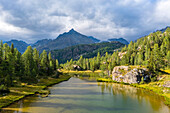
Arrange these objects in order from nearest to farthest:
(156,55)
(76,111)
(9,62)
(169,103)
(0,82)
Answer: (76,111), (169,103), (0,82), (9,62), (156,55)

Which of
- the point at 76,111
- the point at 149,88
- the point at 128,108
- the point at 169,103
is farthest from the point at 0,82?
the point at 149,88

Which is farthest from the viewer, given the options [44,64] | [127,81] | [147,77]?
[44,64]

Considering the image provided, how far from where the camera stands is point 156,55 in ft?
351

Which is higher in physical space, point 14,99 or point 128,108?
point 14,99

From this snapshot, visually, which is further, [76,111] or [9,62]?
[9,62]

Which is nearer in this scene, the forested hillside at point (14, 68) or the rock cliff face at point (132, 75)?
the forested hillside at point (14, 68)

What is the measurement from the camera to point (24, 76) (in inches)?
3246

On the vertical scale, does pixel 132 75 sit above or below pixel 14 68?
below

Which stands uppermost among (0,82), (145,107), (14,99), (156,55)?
(156,55)

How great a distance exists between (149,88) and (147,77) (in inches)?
620

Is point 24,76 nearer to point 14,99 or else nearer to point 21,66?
point 21,66

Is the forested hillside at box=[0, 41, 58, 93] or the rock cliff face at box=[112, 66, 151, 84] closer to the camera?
the forested hillside at box=[0, 41, 58, 93]

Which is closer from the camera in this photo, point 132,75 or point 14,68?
point 14,68

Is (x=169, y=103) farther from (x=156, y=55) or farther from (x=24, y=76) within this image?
(x=24, y=76)
